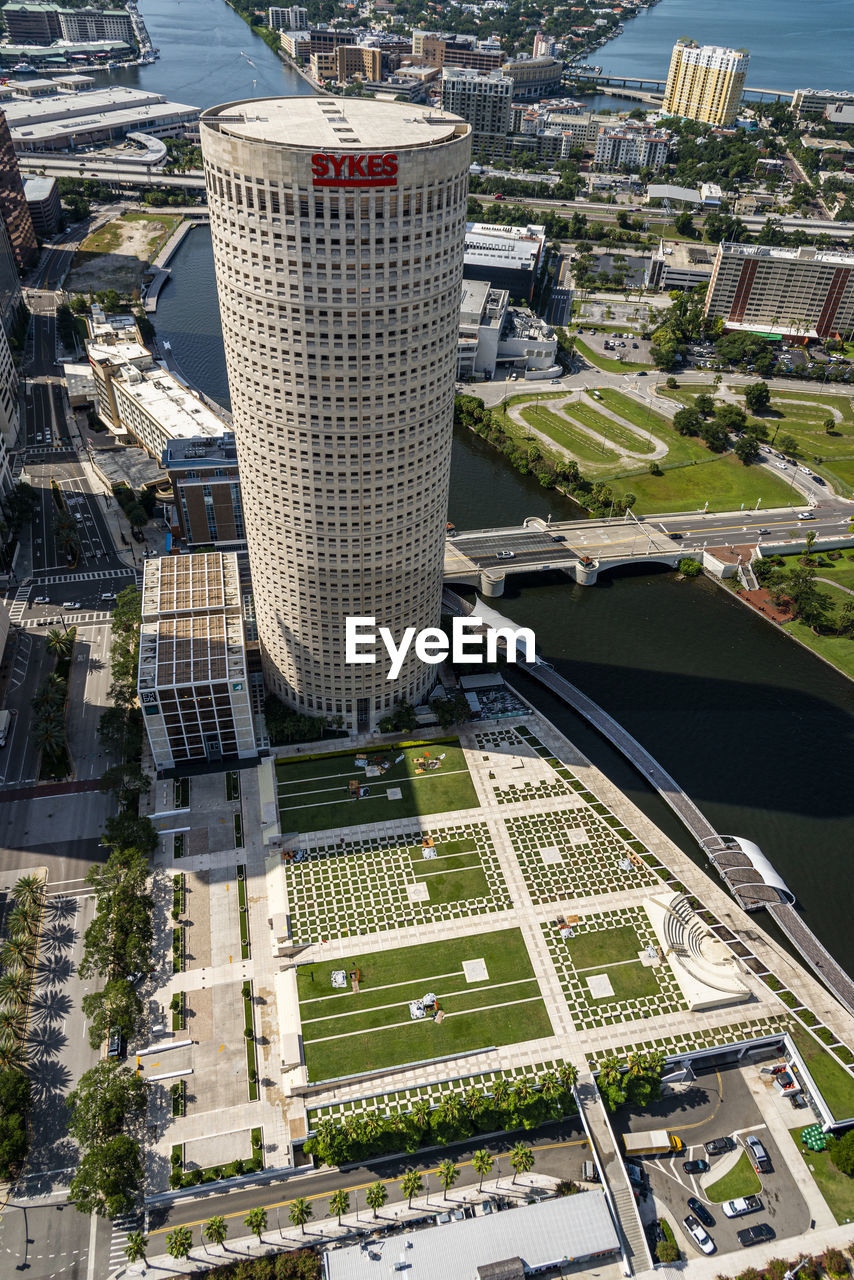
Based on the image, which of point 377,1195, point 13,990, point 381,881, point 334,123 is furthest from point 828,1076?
point 334,123

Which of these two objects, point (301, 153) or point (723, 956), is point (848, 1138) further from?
point (301, 153)

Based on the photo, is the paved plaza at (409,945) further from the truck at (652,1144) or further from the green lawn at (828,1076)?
the truck at (652,1144)

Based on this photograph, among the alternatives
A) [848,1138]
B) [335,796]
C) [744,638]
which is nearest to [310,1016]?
[335,796]

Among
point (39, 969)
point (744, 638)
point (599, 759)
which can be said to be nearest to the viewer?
point (39, 969)

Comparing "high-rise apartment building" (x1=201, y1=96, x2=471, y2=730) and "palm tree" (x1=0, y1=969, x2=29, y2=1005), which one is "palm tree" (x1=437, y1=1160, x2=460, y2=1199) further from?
"high-rise apartment building" (x1=201, y1=96, x2=471, y2=730)

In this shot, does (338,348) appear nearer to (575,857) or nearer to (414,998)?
(575,857)

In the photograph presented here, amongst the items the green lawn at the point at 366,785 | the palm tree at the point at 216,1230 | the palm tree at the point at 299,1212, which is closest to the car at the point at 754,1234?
the palm tree at the point at 299,1212

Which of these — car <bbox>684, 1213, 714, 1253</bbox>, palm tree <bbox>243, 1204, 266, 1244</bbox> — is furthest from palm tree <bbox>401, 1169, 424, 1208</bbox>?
car <bbox>684, 1213, 714, 1253</bbox>
